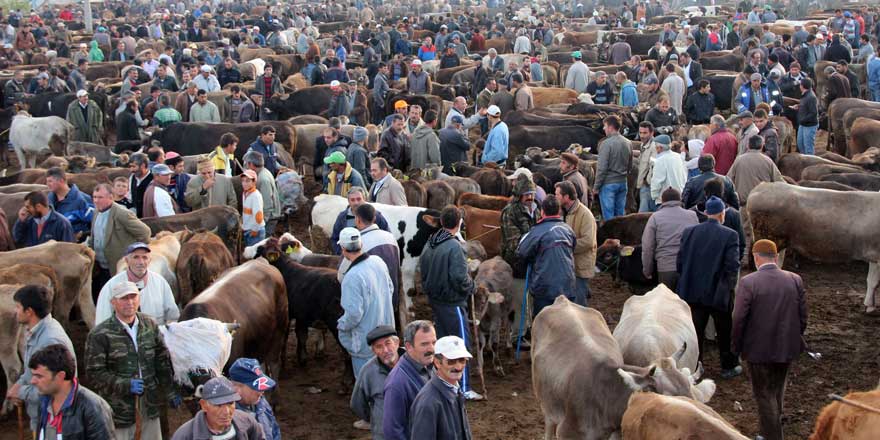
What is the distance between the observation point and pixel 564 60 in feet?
97.9

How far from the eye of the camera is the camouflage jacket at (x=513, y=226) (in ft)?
32.1

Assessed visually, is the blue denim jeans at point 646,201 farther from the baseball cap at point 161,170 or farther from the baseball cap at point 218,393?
the baseball cap at point 218,393

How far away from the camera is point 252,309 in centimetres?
839

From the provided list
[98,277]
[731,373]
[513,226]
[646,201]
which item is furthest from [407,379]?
[646,201]

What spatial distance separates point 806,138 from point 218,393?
14104mm

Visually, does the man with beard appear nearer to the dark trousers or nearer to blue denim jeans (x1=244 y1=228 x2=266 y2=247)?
the dark trousers

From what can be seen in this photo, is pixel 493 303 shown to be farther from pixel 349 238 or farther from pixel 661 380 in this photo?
pixel 661 380

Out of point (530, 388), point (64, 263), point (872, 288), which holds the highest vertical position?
point (64, 263)

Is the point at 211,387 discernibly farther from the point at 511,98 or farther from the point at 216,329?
the point at 511,98

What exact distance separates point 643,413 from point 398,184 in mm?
6211

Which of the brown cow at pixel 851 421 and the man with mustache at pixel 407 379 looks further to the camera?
the man with mustache at pixel 407 379

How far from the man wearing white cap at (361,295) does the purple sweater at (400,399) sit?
1950mm

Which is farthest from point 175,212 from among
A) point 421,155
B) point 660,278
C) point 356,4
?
point 356,4

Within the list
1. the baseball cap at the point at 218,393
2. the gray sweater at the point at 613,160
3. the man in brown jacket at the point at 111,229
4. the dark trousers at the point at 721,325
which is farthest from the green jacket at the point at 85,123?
the baseball cap at the point at 218,393
